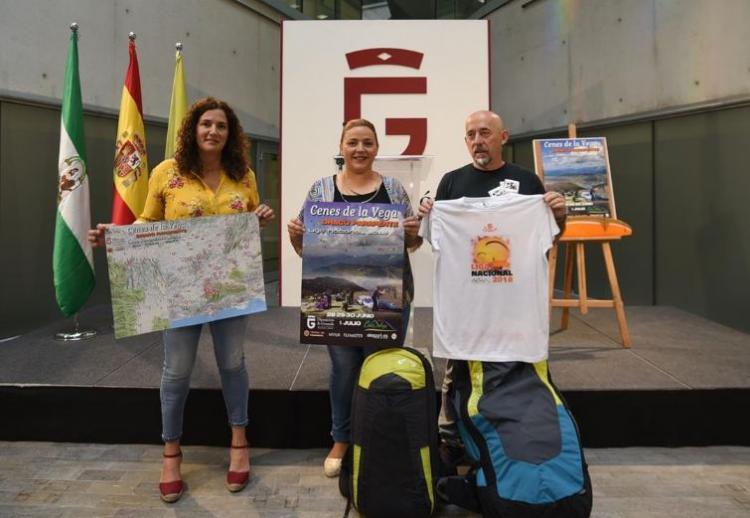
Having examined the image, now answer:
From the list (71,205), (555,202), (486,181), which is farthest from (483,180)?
(71,205)

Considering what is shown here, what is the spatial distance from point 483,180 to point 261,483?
1.41 metres

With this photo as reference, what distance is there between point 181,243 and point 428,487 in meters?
1.14

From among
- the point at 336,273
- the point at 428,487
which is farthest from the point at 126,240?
the point at 428,487

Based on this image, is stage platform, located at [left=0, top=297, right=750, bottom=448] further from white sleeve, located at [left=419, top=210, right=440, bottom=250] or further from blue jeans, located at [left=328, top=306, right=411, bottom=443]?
white sleeve, located at [left=419, top=210, right=440, bottom=250]

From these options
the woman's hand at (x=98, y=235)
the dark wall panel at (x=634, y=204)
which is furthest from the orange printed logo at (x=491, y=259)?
the dark wall panel at (x=634, y=204)

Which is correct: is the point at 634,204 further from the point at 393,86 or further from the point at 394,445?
the point at 394,445

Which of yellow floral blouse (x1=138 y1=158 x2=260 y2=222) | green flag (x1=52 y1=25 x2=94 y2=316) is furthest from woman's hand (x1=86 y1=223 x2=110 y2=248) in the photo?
green flag (x1=52 y1=25 x2=94 y2=316)

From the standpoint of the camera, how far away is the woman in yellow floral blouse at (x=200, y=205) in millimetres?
1687

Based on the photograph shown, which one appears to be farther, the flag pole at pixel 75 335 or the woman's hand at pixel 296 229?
the flag pole at pixel 75 335

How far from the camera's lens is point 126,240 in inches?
64.7

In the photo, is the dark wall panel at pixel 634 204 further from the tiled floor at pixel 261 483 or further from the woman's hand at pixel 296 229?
the woman's hand at pixel 296 229

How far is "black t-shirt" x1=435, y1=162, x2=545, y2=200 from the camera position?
1.83 metres

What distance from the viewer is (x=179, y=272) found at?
1690 millimetres

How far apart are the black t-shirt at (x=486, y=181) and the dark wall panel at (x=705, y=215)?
2.58m
